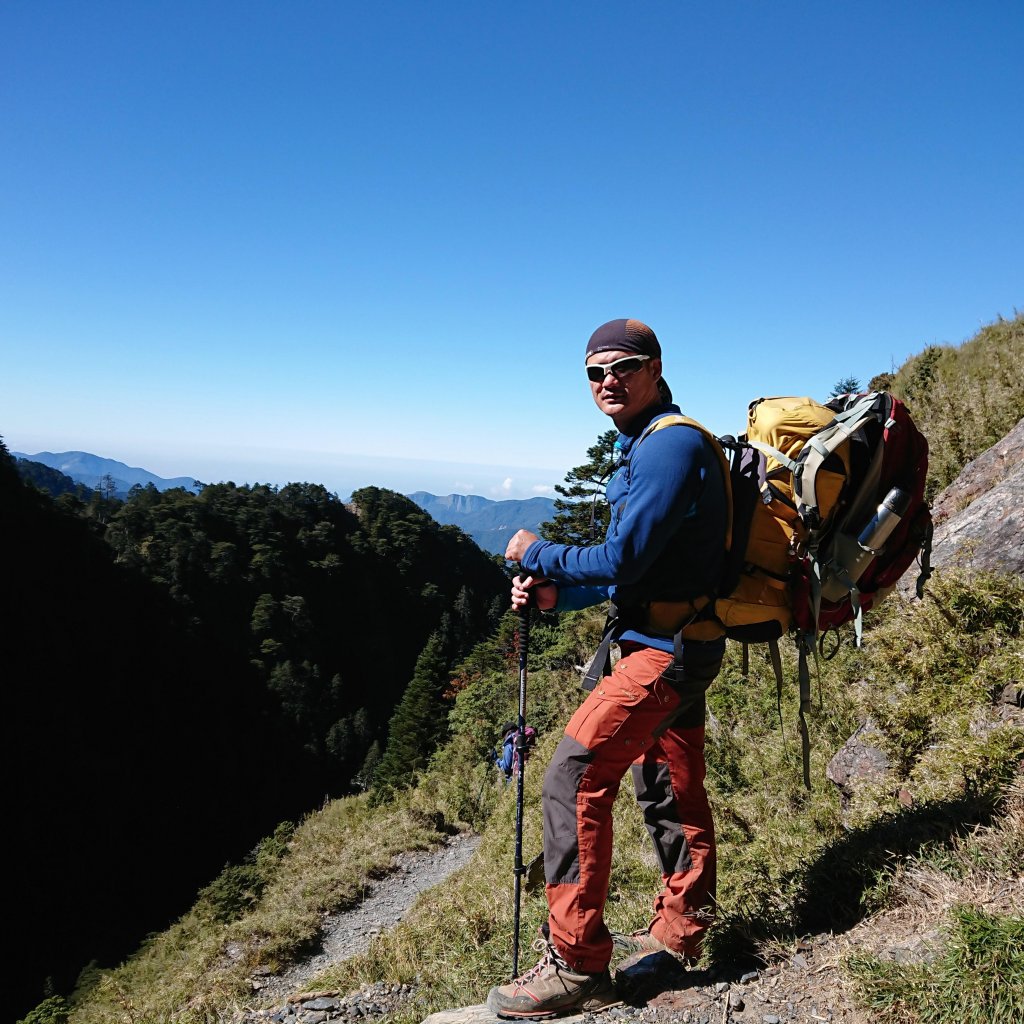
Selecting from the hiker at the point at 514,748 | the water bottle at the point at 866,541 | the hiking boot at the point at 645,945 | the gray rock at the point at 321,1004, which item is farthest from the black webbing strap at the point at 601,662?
the gray rock at the point at 321,1004

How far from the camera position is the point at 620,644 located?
Result: 111 inches

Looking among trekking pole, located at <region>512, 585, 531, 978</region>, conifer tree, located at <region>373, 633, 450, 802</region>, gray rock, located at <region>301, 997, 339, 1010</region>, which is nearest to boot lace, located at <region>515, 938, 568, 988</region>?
trekking pole, located at <region>512, 585, 531, 978</region>

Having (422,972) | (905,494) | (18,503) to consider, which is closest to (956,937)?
(905,494)

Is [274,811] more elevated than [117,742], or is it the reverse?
[117,742]

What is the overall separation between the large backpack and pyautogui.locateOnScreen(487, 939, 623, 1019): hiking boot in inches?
56.1

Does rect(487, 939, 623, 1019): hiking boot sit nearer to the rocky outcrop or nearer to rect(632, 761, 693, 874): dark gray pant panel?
rect(632, 761, 693, 874): dark gray pant panel

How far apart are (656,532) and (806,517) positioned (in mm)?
660

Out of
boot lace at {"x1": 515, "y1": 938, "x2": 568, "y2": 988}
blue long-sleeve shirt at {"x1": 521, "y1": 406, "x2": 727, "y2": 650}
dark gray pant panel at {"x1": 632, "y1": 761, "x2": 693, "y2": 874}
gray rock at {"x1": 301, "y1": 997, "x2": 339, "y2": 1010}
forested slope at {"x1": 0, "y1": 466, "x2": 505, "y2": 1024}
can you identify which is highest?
blue long-sleeve shirt at {"x1": 521, "y1": 406, "x2": 727, "y2": 650}

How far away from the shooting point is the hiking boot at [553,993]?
259cm

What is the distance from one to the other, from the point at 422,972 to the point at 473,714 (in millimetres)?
19130

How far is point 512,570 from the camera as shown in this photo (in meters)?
3.05

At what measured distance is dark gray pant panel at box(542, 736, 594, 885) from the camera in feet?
8.50

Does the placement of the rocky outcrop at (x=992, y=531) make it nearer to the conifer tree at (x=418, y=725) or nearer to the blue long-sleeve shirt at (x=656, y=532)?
the blue long-sleeve shirt at (x=656, y=532)

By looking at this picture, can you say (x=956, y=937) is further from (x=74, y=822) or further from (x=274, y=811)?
(x=274, y=811)
